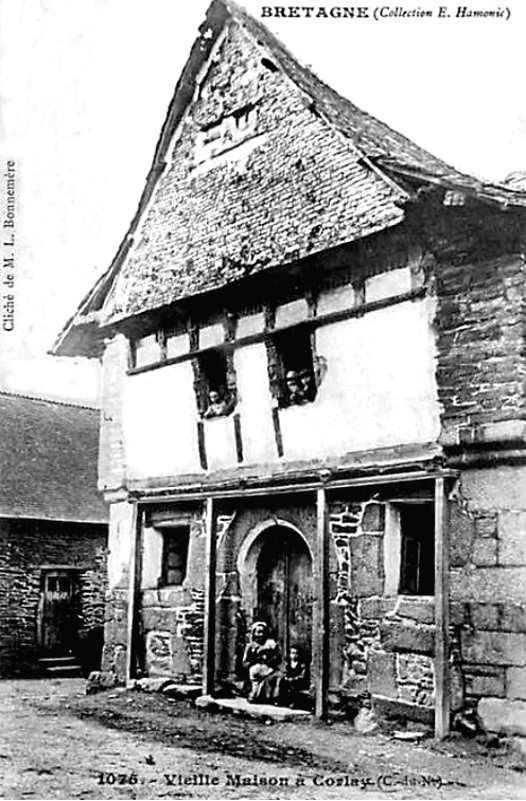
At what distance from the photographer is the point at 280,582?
959 cm

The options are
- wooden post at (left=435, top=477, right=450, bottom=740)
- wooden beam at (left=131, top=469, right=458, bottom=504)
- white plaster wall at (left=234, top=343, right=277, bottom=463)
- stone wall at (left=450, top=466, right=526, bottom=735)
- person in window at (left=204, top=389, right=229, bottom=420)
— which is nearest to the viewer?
stone wall at (left=450, top=466, right=526, bottom=735)

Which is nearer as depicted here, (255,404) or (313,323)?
(313,323)

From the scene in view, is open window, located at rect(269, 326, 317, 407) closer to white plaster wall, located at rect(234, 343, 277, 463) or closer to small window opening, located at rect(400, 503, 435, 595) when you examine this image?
white plaster wall, located at rect(234, 343, 277, 463)

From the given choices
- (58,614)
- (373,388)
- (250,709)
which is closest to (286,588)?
(250,709)

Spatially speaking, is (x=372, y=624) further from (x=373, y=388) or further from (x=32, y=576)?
(x=32, y=576)

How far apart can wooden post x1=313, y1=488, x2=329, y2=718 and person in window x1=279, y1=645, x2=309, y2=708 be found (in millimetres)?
352

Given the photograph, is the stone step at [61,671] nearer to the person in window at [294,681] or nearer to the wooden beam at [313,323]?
the wooden beam at [313,323]

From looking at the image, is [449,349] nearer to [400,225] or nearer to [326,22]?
[400,225]

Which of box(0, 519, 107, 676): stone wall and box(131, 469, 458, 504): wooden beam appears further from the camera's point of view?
box(0, 519, 107, 676): stone wall

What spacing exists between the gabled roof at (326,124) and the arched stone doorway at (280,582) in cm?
255

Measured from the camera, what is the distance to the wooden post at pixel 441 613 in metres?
7.57

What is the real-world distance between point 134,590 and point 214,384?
7.91 feet

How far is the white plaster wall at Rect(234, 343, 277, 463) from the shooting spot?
9492mm

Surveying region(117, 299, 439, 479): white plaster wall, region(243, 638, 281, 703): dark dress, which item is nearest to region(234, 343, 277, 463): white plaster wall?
region(117, 299, 439, 479): white plaster wall
